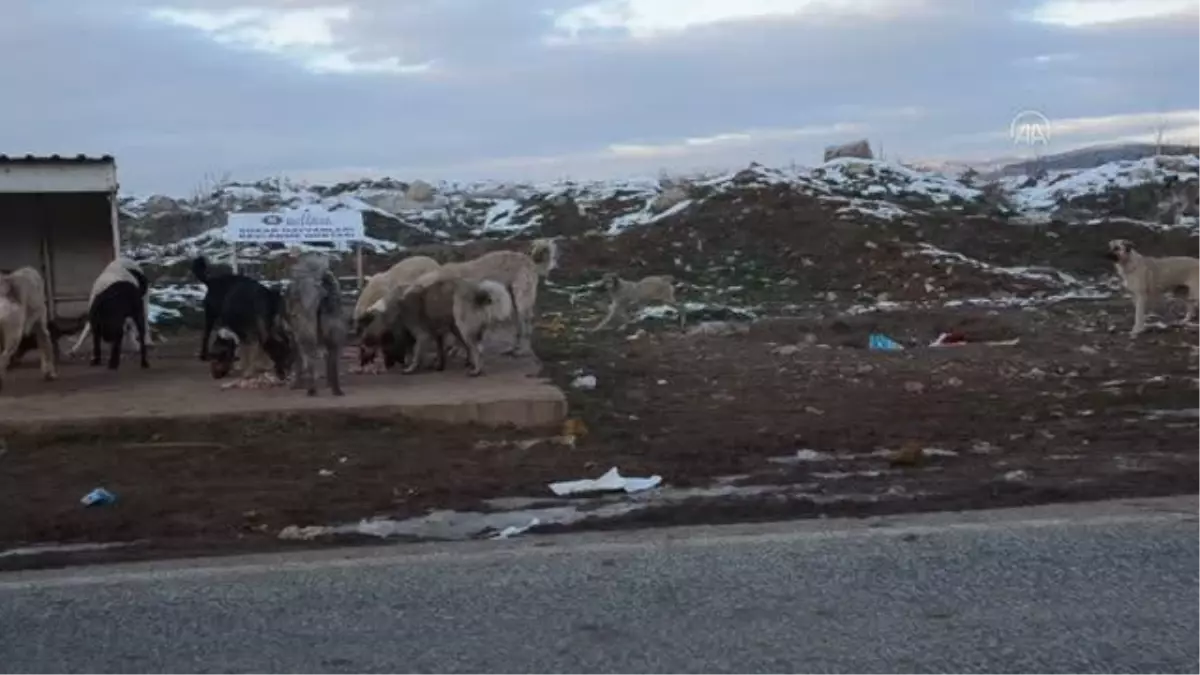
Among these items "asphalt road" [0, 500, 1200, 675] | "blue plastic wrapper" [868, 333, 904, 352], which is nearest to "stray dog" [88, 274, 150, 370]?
"asphalt road" [0, 500, 1200, 675]

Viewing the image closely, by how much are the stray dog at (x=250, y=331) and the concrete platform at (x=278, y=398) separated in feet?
1.10

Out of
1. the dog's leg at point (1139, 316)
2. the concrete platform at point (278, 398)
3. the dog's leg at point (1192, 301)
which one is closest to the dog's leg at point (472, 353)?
the concrete platform at point (278, 398)

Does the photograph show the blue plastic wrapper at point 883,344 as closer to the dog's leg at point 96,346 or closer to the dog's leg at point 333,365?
the dog's leg at point 333,365

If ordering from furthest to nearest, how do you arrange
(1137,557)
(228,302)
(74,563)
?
(228,302)
(74,563)
(1137,557)

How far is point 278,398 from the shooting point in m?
12.0

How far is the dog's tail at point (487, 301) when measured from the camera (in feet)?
44.7

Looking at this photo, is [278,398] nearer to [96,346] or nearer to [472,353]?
[472,353]

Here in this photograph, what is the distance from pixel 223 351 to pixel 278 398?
1.84 m

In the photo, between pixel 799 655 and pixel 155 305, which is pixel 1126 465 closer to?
pixel 799 655

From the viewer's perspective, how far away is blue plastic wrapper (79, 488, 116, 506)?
8904 millimetres

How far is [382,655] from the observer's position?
224 inches

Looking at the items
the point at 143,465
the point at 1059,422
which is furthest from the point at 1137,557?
the point at 143,465

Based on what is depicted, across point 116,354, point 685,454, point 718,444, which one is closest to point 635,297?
point 116,354

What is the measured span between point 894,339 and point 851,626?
14379mm
